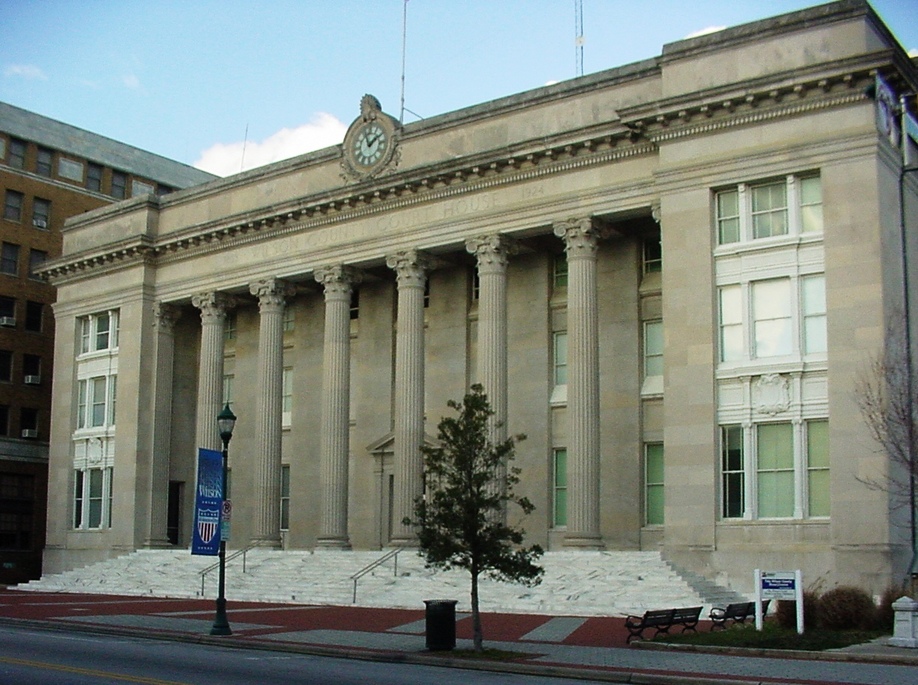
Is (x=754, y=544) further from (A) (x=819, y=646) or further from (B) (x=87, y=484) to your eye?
(B) (x=87, y=484)

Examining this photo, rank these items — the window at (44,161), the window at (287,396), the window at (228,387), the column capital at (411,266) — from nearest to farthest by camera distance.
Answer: the column capital at (411,266)
the window at (287,396)
the window at (228,387)
the window at (44,161)

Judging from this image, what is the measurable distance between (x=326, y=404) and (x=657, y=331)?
512 inches

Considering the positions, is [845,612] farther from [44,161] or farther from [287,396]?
[44,161]

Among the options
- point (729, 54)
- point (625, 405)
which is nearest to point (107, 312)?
point (625, 405)

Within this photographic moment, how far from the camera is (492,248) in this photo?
1641 inches

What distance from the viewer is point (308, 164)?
48188 mm

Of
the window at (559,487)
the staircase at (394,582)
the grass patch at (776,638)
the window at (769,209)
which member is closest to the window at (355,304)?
the staircase at (394,582)

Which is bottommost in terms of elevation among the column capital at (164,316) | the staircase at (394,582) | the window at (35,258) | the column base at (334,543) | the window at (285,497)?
the staircase at (394,582)

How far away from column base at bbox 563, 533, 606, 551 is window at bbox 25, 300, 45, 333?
3858cm

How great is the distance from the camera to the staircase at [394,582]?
32.7m

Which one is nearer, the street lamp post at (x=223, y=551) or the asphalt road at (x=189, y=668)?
the asphalt road at (x=189, y=668)

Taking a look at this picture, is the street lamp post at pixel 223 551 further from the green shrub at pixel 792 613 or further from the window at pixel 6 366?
the window at pixel 6 366

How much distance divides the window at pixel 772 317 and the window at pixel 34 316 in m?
43.6

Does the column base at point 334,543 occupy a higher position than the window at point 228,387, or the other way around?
the window at point 228,387
